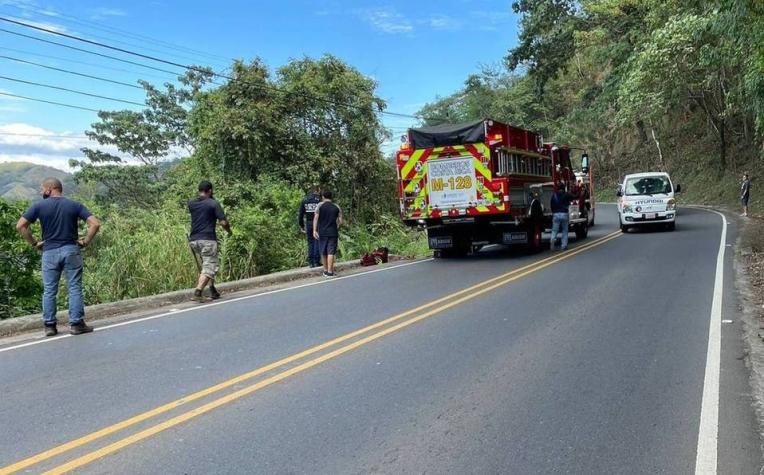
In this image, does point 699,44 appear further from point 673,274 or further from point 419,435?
point 419,435

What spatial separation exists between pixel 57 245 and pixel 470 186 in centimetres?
893

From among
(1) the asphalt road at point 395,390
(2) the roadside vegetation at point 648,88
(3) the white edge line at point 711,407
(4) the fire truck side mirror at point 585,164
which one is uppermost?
(2) the roadside vegetation at point 648,88

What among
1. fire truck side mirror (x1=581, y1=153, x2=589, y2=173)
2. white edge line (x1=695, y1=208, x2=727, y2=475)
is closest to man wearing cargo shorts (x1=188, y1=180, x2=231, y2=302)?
white edge line (x1=695, y1=208, x2=727, y2=475)

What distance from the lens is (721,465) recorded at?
3645mm

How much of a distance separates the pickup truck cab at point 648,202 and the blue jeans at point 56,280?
16.7 meters

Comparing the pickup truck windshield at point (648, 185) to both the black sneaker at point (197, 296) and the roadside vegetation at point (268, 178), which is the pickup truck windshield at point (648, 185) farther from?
the black sneaker at point (197, 296)

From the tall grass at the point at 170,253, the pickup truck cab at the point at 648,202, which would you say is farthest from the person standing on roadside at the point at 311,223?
the pickup truck cab at the point at 648,202

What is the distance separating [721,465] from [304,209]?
11.4 m

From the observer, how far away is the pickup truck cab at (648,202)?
1923cm

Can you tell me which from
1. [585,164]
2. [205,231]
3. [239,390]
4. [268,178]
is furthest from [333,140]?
[239,390]

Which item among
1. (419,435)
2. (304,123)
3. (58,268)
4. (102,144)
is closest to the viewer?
(419,435)

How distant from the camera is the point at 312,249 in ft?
45.7

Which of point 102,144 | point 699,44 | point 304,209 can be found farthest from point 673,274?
point 102,144

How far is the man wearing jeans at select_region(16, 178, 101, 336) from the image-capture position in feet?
24.8
